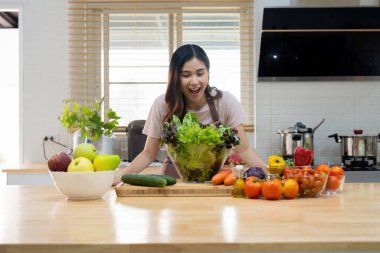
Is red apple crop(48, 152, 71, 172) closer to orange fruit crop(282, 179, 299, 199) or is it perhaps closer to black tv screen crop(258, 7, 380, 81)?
orange fruit crop(282, 179, 299, 199)

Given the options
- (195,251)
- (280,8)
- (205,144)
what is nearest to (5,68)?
(280,8)

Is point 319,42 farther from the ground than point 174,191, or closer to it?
farther from the ground

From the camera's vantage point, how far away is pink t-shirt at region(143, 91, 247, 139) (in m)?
2.52

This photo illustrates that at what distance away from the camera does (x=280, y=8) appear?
4094 millimetres

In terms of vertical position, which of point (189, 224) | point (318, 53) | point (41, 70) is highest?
point (318, 53)

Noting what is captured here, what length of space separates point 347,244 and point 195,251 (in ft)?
1.03

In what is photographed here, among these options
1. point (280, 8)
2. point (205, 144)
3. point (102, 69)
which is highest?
point (280, 8)

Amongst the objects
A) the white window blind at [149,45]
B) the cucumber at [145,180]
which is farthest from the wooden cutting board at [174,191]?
the white window blind at [149,45]

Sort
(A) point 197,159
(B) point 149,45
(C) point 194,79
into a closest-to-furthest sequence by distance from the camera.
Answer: (A) point 197,159
(C) point 194,79
(B) point 149,45

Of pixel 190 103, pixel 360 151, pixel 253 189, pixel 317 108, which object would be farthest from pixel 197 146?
pixel 317 108

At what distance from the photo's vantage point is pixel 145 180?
187 centimetres

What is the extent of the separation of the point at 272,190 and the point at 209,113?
3.06ft

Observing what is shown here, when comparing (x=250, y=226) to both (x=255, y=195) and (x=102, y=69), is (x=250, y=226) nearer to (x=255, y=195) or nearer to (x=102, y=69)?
(x=255, y=195)

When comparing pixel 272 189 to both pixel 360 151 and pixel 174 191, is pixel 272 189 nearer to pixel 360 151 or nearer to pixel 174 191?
pixel 174 191
